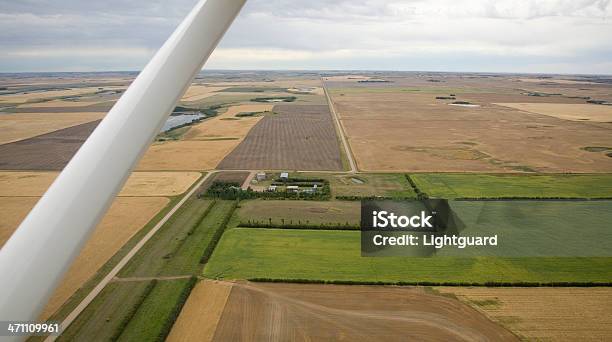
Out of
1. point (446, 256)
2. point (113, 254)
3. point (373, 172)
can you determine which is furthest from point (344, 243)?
point (373, 172)

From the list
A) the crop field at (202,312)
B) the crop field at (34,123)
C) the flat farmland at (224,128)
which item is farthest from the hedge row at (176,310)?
the crop field at (34,123)

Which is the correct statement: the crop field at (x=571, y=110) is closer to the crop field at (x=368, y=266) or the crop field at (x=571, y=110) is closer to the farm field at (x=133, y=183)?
the crop field at (x=368, y=266)

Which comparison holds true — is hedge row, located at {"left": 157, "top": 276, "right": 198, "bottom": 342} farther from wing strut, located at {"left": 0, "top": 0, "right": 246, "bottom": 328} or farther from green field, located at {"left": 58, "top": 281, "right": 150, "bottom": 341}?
wing strut, located at {"left": 0, "top": 0, "right": 246, "bottom": 328}

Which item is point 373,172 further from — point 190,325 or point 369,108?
point 369,108

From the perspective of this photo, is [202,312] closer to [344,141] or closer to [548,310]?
[548,310]

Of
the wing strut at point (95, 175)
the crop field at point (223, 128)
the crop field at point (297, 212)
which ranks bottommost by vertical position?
the crop field at point (297, 212)
